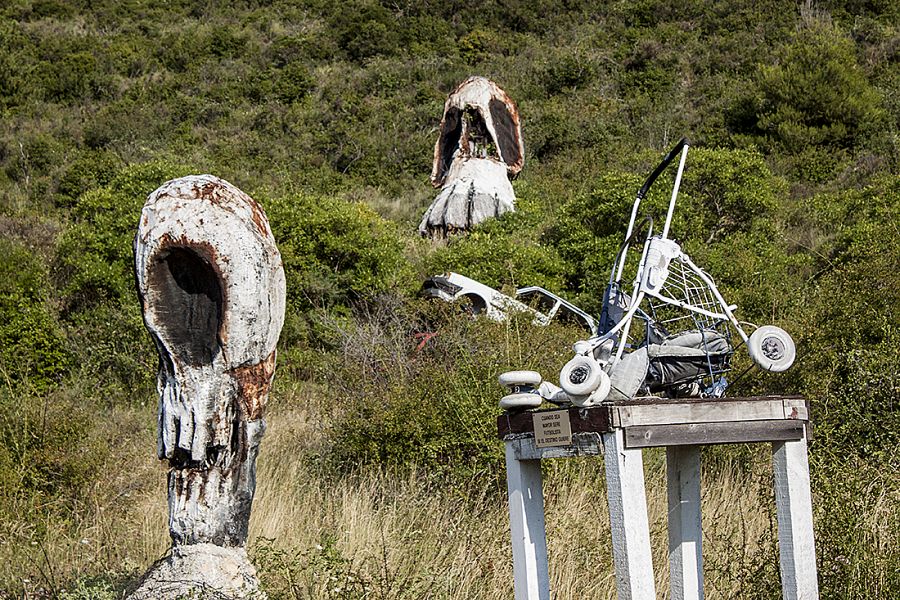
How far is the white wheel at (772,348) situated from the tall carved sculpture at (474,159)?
32.5 ft

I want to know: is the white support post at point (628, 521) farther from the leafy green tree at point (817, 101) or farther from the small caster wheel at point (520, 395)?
the leafy green tree at point (817, 101)

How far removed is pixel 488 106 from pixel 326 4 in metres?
25.0

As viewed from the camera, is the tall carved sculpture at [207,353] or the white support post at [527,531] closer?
the white support post at [527,531]

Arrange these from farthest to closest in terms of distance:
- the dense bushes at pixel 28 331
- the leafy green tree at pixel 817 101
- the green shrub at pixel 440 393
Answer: the leafy green tree at pixel 817 101 < the dense bushes at pixel 28 331 < the green shrub at pixel 440 393

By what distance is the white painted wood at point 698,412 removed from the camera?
3.33 meters

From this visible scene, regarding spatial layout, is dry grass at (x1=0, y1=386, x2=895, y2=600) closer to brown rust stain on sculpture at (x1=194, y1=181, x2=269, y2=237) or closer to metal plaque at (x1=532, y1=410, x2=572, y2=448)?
metal plaque at (x1=532, y1=410, x2=572, y2=448)

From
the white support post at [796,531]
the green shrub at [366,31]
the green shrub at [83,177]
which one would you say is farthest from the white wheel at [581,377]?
the green shrub at [366,31]

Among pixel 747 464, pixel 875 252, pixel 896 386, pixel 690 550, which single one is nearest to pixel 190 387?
pixel 690 550

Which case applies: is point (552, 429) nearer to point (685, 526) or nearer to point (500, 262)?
point (685, 526)

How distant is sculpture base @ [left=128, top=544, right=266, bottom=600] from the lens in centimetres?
446

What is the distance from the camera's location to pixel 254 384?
15.5 ft

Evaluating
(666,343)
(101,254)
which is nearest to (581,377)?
(666,343)

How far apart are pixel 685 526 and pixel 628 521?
779 mm

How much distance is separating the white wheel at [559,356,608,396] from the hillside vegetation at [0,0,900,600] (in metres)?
1.50
